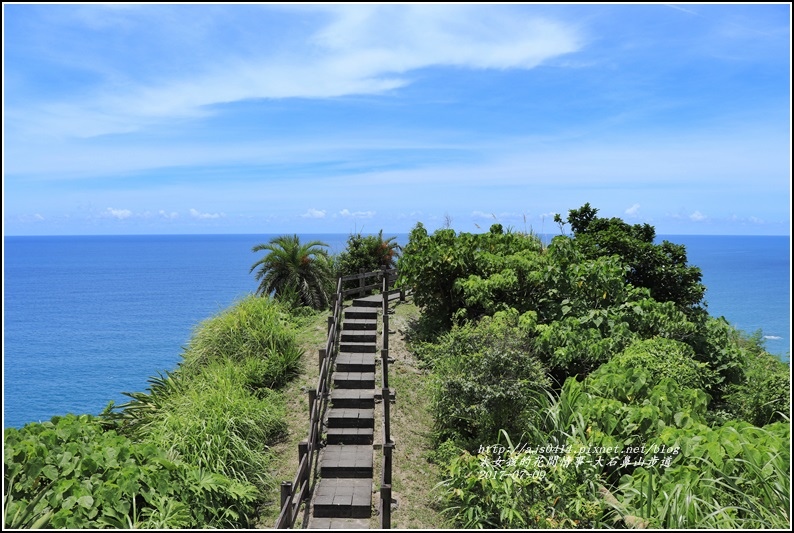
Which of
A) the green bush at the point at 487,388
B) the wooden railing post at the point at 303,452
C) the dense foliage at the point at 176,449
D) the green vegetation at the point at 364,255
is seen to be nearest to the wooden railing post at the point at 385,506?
the wooden railing post at the point at 303,452

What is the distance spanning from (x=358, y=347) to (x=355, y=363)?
111cm

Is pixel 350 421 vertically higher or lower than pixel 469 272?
lower

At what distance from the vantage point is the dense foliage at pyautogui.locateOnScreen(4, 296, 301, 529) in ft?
20.3

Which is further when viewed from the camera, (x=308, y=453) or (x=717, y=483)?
(x=308, y=453)

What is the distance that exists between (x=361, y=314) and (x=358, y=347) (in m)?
2.12

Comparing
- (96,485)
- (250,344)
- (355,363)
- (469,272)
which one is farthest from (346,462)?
(469,272)

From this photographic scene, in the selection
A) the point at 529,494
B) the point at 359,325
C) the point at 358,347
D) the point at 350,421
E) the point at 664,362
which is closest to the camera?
the point at 529,494

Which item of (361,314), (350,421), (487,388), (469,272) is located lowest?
(350,421)

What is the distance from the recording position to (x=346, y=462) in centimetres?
909

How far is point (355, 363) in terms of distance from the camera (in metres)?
12.4

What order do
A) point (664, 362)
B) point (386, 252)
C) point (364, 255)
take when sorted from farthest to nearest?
point (386, 252)
point (364, 255)
point (664, 362)

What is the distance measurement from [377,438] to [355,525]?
2.39 meters

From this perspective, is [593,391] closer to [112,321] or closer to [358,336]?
[358,336]

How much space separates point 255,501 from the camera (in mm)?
8320
